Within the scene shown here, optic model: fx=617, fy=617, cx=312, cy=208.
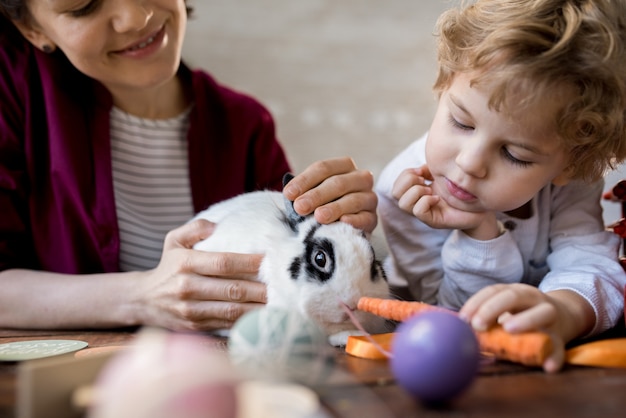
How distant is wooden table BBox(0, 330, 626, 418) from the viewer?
55cm

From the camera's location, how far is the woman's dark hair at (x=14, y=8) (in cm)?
107

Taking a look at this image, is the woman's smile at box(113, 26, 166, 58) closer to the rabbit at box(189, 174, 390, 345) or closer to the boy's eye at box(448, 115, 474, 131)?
the rabbit at box(189, 174, 390, 345)

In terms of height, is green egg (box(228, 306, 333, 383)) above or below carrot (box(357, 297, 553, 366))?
above

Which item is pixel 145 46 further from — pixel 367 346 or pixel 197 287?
pixel 367 346

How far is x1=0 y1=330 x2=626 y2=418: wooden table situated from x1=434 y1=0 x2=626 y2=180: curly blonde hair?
346 mm

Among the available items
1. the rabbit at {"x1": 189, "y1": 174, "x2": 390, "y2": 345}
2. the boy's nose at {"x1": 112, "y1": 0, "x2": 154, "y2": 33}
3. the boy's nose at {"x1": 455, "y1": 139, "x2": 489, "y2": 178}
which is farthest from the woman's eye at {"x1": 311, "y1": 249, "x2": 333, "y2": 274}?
the boy's nose at {"x1": 112, "y1": 0, "x2": 154, "y2": 33}

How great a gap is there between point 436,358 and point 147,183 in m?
0.90

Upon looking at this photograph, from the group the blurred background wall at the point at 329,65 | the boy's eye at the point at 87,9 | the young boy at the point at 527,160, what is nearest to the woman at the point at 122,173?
the boy's eye at the point at 87,9

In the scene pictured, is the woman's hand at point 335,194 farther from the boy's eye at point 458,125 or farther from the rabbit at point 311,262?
the boy's eye at point 458,125

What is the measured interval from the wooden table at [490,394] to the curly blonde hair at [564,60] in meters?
0.35

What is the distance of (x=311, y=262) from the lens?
0.83 meters

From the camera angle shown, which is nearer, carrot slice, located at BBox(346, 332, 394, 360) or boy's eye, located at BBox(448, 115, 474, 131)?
carrot slice, located at BBox(346, 332, 394, 360)

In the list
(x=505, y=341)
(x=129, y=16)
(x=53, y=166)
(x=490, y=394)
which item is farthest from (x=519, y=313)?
(x=53, y=166)

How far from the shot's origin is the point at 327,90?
2180 mm
